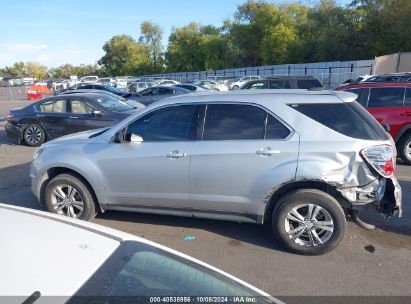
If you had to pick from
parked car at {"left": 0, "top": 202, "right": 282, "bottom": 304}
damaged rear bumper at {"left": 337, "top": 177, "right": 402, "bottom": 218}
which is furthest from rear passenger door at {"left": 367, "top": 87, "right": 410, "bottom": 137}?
parked car at {"left": 0, "top": 202, "right": 282, "bottom": 304}

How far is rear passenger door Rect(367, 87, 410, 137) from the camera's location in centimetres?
791

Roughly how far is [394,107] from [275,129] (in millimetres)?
5452

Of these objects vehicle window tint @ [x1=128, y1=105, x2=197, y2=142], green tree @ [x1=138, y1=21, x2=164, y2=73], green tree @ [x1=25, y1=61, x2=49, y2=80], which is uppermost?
green tree @ [x1=138, y1=21, x2=164, y2=73]

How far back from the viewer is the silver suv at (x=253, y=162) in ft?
12.3

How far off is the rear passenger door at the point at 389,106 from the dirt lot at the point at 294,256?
3.16m

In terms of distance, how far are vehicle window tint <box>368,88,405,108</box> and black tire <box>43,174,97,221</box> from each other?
669 centimetres

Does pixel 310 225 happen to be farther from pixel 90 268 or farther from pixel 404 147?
pixel 404 147

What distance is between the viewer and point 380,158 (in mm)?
3707

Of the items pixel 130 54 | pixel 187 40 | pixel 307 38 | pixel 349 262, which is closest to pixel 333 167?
pixel 349 262

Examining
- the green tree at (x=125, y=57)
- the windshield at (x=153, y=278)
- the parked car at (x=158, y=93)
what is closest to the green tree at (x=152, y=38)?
the green tree at (x=125, y=57)

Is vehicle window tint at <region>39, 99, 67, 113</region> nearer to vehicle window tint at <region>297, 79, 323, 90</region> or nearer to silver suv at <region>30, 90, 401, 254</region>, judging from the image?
silver suv at <region>30, 90, 401, 254</region>

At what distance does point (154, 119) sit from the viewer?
4.33m

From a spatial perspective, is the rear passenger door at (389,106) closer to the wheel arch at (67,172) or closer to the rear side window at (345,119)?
the rear side window at (345,119)

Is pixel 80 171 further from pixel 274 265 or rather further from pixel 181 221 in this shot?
pixel 274 265
